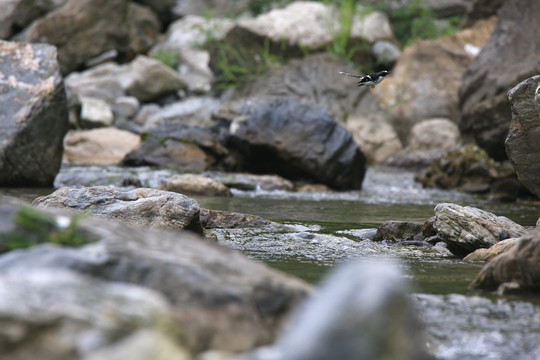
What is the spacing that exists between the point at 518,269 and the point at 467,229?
132 centimetres

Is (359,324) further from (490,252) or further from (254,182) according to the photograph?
(254,182)

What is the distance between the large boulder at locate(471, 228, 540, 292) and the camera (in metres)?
2.68

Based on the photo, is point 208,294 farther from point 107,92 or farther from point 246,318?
point 107,92

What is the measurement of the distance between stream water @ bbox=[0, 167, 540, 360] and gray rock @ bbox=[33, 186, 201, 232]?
0.38 meters

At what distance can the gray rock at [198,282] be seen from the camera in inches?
72.0

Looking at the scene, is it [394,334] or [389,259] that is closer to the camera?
[394,334]

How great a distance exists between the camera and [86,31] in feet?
56.9

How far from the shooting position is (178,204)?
4.19 m

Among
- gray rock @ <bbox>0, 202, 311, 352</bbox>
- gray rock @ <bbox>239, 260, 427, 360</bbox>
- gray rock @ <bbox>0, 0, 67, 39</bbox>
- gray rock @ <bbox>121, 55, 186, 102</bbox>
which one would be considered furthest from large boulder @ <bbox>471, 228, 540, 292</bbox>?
gray rock @ <bbox>0, 0, 67, 39</bbox>

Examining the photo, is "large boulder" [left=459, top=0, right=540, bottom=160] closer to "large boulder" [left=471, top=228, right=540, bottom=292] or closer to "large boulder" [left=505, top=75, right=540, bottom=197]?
"large boulder" [left=505, top=75, right=540, bottom=197]

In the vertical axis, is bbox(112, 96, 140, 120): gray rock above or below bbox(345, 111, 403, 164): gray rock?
below

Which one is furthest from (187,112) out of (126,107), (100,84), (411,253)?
(411,253)

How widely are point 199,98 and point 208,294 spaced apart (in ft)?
45.8

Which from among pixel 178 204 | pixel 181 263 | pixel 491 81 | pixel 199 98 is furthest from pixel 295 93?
pixel 181 263
